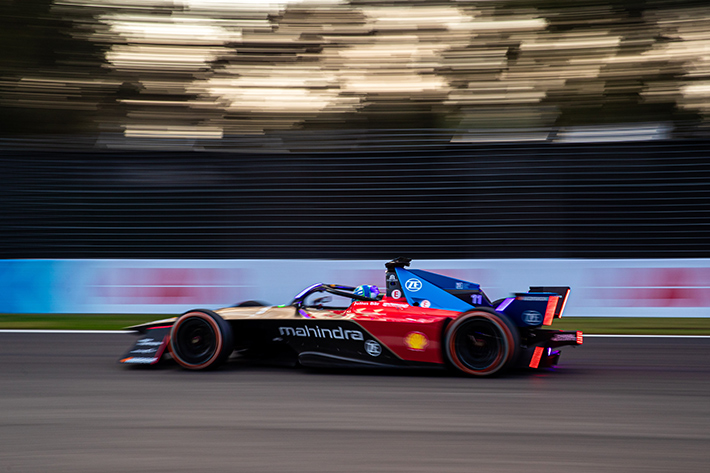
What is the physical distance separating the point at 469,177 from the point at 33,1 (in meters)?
10.4

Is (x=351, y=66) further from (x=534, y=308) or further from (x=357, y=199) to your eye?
(x=534, y=308)

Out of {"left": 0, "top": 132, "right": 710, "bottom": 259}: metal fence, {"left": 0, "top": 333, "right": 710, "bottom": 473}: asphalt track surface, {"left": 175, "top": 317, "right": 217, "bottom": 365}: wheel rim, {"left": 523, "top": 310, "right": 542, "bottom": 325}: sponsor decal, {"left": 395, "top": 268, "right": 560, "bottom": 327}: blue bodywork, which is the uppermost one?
{"left": 0, "top": 132, "right": 710, "bottom": 259}: metal fence

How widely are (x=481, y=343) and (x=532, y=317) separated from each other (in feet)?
1.51

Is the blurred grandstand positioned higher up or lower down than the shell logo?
higher up

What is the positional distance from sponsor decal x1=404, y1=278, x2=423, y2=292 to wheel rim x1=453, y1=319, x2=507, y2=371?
518 millimetres

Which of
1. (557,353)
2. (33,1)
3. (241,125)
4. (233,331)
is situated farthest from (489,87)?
(33,1)

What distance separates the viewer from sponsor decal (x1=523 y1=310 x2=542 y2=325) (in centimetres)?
493

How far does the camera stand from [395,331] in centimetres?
494

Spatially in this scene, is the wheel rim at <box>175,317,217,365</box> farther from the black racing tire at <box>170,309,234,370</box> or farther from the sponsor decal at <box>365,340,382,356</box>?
the sponsor decal at <box>365,340,382,356</box>

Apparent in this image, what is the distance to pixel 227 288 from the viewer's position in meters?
8.81

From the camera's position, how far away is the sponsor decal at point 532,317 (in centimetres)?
493

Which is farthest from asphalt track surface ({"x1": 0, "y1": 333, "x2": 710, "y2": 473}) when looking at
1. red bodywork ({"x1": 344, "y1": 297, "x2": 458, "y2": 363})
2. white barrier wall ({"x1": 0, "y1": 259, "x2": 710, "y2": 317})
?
white barrier wall ({"x1": 0, "y1": 259, "x2": 710, "y2": 317})

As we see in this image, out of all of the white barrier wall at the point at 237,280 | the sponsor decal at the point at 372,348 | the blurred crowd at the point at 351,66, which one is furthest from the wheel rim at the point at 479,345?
the blurred crowd at the point at 351,66

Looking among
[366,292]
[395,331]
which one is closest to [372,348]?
[395,331]
